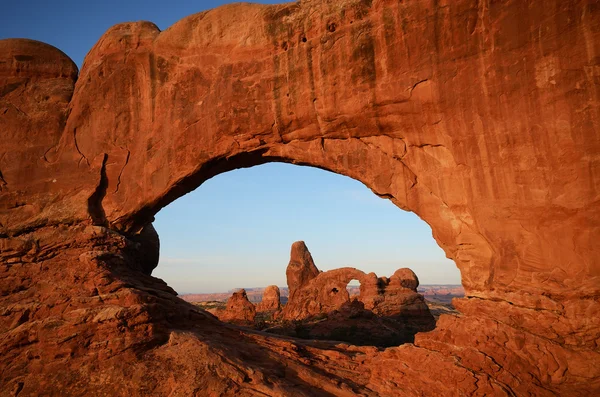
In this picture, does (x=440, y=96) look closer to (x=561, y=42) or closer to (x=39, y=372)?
(x=561, y=42)

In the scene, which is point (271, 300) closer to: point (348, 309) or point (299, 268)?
point (299, 268)

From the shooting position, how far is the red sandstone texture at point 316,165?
1019 cm

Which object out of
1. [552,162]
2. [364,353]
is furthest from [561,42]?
[364,353]

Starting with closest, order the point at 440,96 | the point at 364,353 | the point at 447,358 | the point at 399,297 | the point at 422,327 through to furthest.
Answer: the point at 447,358, the point at 440,96, the point at 364,353, the point at 422,327, the point at 399,297

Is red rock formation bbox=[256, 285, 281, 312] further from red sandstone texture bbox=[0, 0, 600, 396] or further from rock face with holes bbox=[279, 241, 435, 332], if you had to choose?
red sandstone texture bbox=[0, 0, 600, 396]

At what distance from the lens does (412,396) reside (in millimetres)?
10227

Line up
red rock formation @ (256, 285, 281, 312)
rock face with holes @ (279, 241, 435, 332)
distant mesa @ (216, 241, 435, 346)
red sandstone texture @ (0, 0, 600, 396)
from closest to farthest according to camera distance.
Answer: red sandstone texture @ (0, 0, 600, 396), distant mesa @ (216, 241, 435, 346), rock face with holes @ (279, 241, 435, 332), red rock formation @ (256, 285, 281, 312)

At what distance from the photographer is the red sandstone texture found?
10188 millimetres

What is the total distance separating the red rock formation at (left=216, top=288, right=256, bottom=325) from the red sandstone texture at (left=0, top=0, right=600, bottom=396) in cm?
1478

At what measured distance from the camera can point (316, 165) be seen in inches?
553

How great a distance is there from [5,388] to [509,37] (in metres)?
13.7

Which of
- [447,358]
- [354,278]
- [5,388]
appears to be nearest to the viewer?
[5,388]

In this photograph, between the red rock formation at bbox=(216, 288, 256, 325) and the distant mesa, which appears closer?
the distant mesa

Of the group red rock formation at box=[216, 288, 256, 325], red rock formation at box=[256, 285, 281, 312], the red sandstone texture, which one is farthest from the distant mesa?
the red sandstone texture
